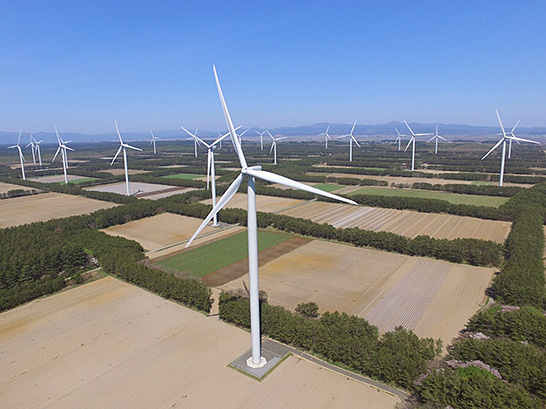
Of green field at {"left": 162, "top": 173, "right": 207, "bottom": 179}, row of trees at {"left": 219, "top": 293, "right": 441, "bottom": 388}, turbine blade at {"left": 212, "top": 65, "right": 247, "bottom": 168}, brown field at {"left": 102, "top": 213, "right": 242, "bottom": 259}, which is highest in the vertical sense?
turbine blade at {"left": 212, "top": 65, "right": 247, "bottom": 168}

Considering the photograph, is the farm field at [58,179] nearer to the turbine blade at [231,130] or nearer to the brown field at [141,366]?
the brown field at [141,366]

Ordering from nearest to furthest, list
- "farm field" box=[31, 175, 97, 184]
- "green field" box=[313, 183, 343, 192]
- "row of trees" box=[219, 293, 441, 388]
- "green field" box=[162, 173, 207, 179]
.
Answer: "row of trees" box=[219, 293, 441, 388], "green field" box=[313, 183, 343, 192], "farm field" box=[31, 175, 97, 184], "green field" box=[162, 173, 207, 179]

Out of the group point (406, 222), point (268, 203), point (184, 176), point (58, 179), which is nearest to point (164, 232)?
point (268, 203)

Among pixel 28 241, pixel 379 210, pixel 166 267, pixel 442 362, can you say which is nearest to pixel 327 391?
pixel 442 362

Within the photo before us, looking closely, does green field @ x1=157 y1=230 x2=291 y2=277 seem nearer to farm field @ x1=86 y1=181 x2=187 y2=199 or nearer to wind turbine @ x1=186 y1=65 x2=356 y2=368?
wind turbine @ x1=186 y1=65 x2=356 y2=368

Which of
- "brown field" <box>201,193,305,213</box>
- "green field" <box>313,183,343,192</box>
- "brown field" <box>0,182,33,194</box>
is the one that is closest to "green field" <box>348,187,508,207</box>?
"green field" <box>313,183,343,192</box>

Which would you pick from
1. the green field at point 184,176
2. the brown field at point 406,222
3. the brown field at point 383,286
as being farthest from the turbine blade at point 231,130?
the green field at point 184,176
